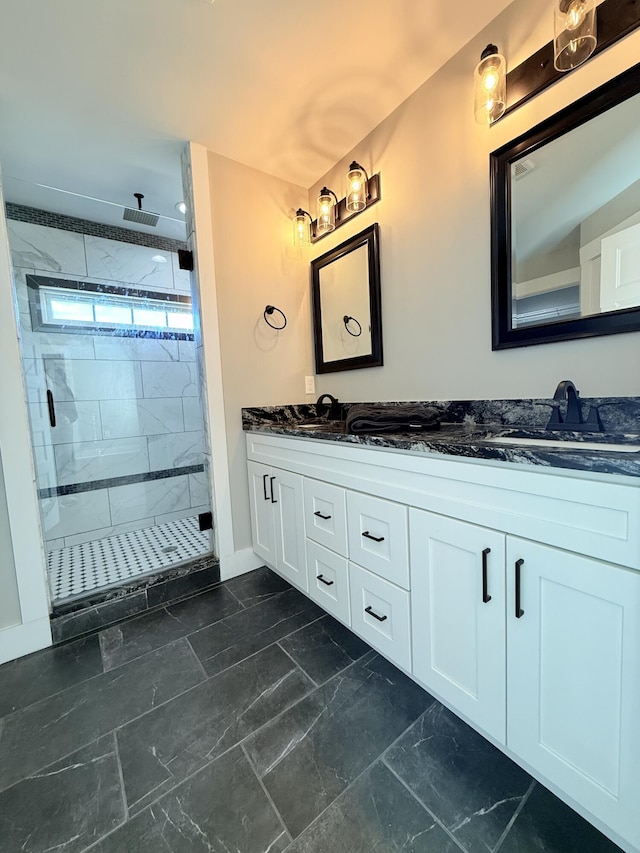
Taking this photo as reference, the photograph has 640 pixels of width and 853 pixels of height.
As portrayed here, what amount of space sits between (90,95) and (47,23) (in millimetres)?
288

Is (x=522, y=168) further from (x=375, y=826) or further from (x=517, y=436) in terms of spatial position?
(x=375, y=826)

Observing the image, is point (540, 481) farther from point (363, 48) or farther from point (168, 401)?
point (168, 401)

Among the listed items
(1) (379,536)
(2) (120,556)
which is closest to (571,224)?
(1) (379,536)

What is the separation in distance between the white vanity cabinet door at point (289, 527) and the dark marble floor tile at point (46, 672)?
866 mm

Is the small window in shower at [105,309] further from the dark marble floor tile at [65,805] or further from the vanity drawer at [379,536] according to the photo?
the dark marble floor tile at [65,805]

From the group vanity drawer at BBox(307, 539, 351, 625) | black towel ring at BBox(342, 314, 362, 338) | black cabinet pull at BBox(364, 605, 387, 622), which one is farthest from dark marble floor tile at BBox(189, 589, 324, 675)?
black towel ring at BBox(342, 314, 362, 338)

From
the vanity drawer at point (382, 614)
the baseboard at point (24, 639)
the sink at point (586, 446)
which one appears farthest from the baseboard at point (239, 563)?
the sink at point (586, 446)

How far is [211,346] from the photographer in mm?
1894

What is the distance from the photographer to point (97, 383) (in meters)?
2.67

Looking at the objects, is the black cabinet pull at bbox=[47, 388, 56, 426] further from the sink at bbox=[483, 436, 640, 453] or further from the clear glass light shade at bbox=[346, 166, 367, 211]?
the sink at bbox=[483, 436, 640, 453]

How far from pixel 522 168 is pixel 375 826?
204 cm

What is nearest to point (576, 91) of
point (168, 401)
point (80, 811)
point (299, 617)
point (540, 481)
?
point (540, 481)

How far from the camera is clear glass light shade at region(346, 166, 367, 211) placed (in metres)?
1.77

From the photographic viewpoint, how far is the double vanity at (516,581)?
2.23ft
